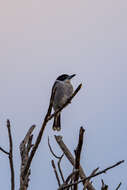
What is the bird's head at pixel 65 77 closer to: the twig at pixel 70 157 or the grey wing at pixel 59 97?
the grey wing at pixel 59 97

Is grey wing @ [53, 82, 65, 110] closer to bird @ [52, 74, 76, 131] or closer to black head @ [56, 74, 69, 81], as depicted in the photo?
bird @ [52, 74, 76, 131]

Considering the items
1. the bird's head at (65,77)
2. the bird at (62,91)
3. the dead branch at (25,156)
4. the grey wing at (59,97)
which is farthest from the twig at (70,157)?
the bird's head at (65,77)

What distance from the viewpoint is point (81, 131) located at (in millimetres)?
2004

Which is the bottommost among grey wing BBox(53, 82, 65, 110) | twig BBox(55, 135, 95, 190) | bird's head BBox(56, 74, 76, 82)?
twig BBox(55, 135, 95, 190)

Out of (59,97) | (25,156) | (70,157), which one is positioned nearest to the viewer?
(25,156)

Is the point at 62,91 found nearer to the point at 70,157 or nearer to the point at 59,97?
the point at 59,97

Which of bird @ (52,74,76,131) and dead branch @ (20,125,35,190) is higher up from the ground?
bird @ (52,74,76,131)

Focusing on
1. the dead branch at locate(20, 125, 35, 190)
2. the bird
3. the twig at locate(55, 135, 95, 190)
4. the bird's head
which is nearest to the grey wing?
the bird

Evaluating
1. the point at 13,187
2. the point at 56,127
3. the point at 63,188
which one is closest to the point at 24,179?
the point at 13,187

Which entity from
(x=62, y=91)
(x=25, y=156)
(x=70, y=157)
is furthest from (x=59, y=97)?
(x=25, y=156)

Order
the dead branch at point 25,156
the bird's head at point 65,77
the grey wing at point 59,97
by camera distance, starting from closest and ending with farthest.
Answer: the dead branch at point 25,156 → the grey wing at point 59,97 → the bird's head at point 65,77

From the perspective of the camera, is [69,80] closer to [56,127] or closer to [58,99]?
[58,99]

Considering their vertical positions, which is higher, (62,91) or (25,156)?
(62,91)

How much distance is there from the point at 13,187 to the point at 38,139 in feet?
0.83
